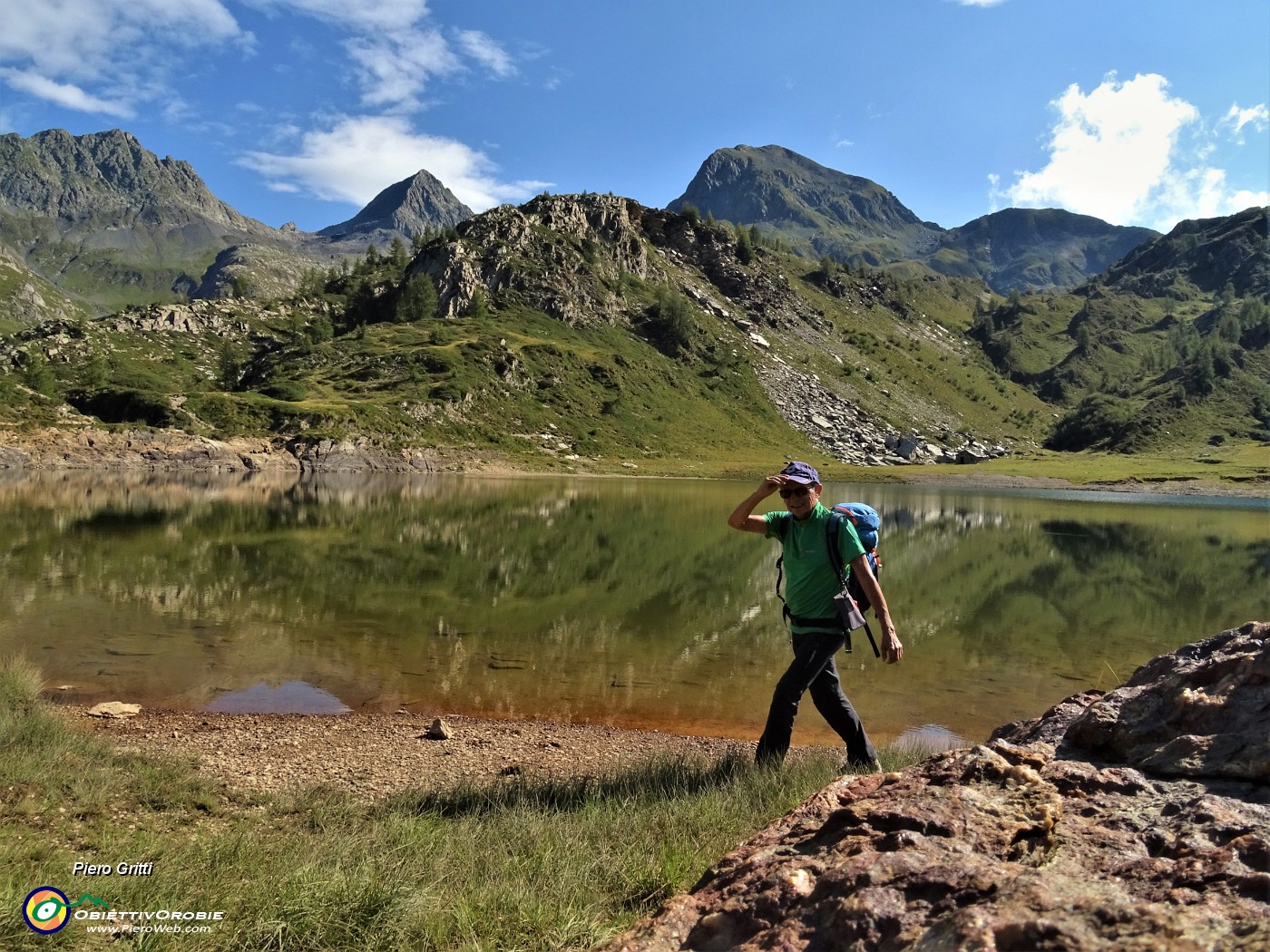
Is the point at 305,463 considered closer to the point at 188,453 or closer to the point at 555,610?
the point at 188,453

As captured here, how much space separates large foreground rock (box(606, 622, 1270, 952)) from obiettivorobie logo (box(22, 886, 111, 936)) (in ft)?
10.5

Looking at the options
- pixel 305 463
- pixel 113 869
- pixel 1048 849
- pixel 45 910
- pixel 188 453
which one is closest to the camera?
pixel 1048 849

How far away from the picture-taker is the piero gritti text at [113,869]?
4719 millimetres

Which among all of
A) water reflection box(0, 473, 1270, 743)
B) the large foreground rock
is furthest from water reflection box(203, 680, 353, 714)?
the large foreground rock

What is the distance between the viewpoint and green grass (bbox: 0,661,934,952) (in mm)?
4055

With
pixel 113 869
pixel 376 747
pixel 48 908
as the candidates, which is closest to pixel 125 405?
pixel 376 747

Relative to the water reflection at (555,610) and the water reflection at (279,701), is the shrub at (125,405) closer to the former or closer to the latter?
the water reflection at (555,610)

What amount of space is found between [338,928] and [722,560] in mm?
24645

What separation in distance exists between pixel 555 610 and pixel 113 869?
14381 millimetres

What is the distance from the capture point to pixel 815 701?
7293 millimetres

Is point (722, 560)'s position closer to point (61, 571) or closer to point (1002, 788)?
point (61, 571)

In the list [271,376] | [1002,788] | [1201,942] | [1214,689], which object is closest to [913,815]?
[1002,788]

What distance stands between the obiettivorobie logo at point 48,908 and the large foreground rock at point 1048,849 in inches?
126

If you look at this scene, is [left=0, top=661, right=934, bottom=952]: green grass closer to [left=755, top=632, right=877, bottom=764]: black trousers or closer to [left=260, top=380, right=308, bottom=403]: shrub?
[left=755, top=632, right=877, bottom=764]: black trousers
